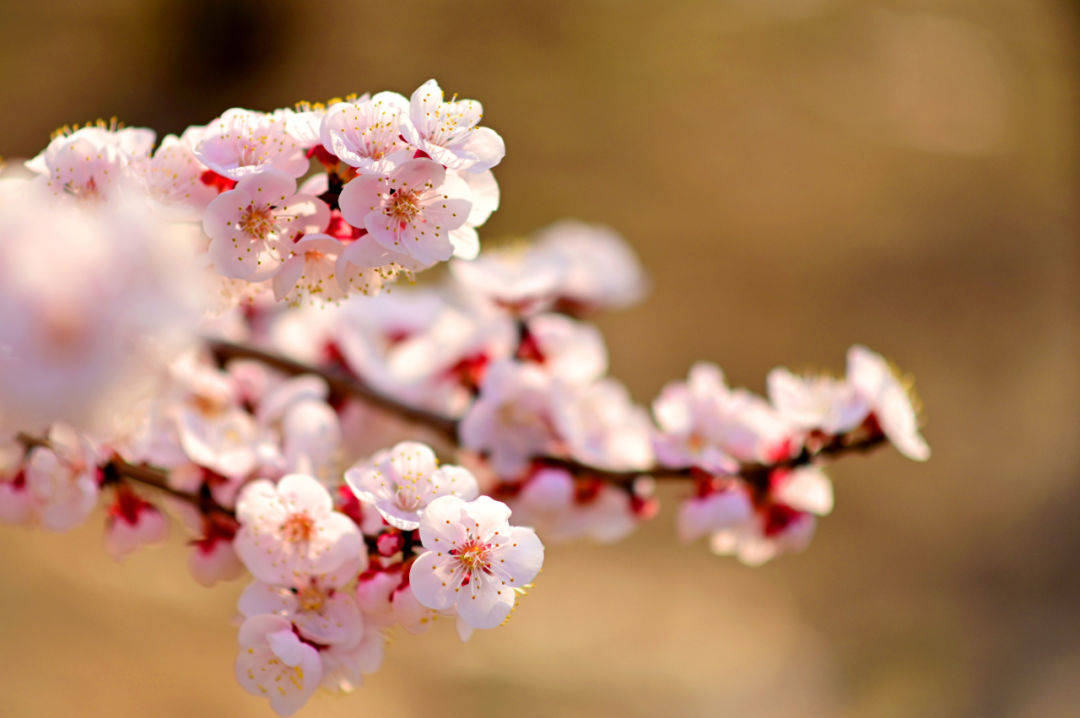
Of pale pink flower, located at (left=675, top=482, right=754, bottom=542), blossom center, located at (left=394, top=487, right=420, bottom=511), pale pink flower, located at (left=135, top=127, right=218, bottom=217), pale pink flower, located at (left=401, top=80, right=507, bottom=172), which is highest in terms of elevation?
pale pink flower, located at (left=401, top=80, right=507, bottom=172)

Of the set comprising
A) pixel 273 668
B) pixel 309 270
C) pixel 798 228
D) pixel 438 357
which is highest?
pixel 798 228

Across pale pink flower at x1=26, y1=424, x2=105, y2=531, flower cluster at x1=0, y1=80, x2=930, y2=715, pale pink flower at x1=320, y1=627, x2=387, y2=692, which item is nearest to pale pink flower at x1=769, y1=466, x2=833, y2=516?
flower cluster at x1=0, y1=80, x2=930, y2=715

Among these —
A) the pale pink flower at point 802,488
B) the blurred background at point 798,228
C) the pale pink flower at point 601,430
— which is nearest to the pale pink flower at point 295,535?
the pale pink flower at point 601,430

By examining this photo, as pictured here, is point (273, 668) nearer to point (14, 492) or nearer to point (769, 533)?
point (14, 492)

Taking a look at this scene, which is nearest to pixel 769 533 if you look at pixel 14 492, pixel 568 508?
pixel 568 508

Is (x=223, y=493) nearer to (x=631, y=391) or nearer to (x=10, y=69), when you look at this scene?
(x=631, y=391)


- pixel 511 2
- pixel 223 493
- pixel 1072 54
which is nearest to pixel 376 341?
pixel 223 493

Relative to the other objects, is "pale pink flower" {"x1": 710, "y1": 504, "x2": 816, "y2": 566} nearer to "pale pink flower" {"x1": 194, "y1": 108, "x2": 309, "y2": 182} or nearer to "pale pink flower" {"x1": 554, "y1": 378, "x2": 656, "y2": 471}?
"pale pink flower" {"x1": 554, "y1": 378, "x2": 656, "y2": 471}
